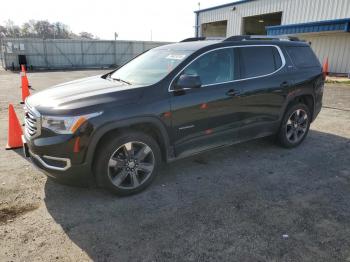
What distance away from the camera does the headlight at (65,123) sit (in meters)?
3.14

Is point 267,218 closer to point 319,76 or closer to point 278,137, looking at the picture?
point 278,137

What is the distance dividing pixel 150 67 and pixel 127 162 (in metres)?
1.50

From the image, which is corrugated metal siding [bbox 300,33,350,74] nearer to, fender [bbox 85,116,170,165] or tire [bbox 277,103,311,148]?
tire [bbox 277,103,311,148]

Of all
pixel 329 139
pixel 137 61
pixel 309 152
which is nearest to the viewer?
pixel 137 61

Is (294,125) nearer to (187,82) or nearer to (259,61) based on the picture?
(259,61)

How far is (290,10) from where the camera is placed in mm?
20844

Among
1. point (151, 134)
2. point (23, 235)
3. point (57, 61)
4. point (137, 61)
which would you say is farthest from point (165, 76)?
point (57, 61)

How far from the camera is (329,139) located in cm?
602

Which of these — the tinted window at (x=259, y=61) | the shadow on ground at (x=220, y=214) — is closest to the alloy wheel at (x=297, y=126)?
the shadow on ground at (x=220, y=214)

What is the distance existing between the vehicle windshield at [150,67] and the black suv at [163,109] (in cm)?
2

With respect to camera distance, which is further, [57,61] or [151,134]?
[57,61]

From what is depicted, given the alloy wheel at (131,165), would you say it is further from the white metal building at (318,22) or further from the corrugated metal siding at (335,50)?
the corrugated metal siding at (335,50)

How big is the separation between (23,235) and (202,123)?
8.07 feet

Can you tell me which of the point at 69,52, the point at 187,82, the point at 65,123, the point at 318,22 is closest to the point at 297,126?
the point at 187,82
